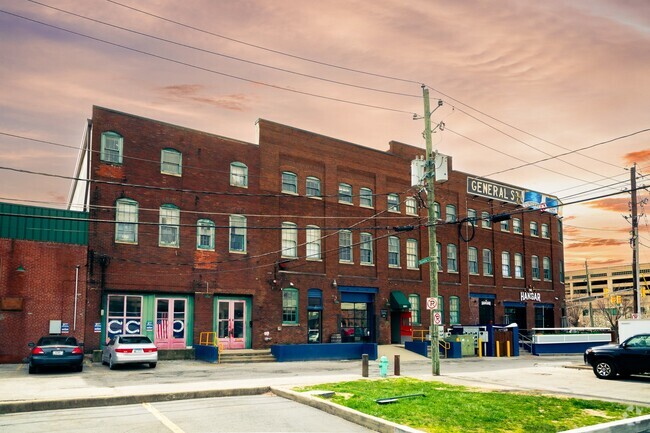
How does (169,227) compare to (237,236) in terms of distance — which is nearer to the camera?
(169,227)

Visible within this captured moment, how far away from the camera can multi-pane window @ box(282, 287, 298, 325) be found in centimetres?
3447

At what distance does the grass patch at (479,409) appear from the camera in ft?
38.0

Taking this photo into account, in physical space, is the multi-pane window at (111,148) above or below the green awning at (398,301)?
above

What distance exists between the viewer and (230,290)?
32.2m

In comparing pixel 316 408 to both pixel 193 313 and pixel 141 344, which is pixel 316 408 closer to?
pixel 141 344

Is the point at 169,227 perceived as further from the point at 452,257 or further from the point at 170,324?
the point at 452,257

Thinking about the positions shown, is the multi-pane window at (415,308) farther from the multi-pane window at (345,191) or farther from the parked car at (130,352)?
the parked car at (130,352)

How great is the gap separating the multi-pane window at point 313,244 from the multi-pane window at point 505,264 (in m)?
19.7

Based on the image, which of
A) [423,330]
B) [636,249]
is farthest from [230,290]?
[636,249]

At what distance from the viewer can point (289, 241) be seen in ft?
116

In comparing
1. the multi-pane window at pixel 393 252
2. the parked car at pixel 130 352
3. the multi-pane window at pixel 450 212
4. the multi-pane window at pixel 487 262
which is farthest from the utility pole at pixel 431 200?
the multi-pane window at pixel 487 262

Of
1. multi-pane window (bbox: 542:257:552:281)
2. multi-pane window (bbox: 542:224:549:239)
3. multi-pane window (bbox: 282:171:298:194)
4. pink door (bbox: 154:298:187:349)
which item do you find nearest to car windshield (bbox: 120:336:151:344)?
pink door (bbox: 154:298:187:349)

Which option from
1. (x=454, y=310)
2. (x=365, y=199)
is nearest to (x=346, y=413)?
(x=365, y=199)

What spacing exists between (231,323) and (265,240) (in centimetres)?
499
